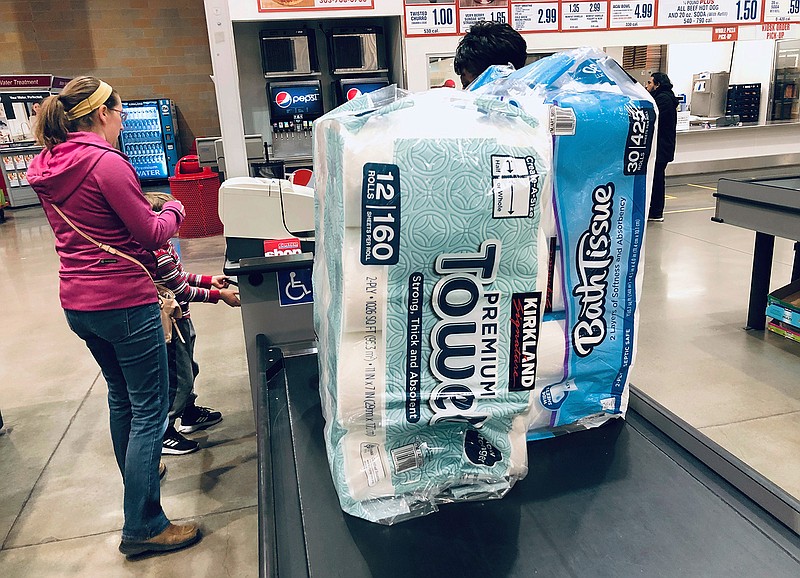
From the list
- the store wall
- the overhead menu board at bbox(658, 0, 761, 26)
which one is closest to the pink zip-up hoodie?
the overhead menu board at bbox(658, 0, 761, 26)

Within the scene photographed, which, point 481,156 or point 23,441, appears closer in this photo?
point 481,156

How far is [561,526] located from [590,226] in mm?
501

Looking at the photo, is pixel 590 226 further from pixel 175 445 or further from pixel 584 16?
pixel 584 16

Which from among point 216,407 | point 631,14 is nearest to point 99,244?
point 216,407

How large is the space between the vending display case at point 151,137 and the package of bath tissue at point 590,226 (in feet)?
35.3

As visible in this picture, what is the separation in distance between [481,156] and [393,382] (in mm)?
348

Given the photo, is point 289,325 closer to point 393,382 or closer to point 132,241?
point 132,241

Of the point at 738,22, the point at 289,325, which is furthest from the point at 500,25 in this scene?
the point at 738,22

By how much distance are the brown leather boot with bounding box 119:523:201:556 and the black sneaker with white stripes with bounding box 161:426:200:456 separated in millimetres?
636

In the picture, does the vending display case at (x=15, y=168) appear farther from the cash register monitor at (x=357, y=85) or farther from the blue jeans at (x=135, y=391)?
the blue jeans at (x=135, y=391)

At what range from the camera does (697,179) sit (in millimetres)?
9148

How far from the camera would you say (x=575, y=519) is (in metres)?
0.99

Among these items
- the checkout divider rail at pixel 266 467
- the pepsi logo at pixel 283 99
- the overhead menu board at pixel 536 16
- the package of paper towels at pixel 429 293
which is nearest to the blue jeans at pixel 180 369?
the checkout divider rail at pixel 266 467
